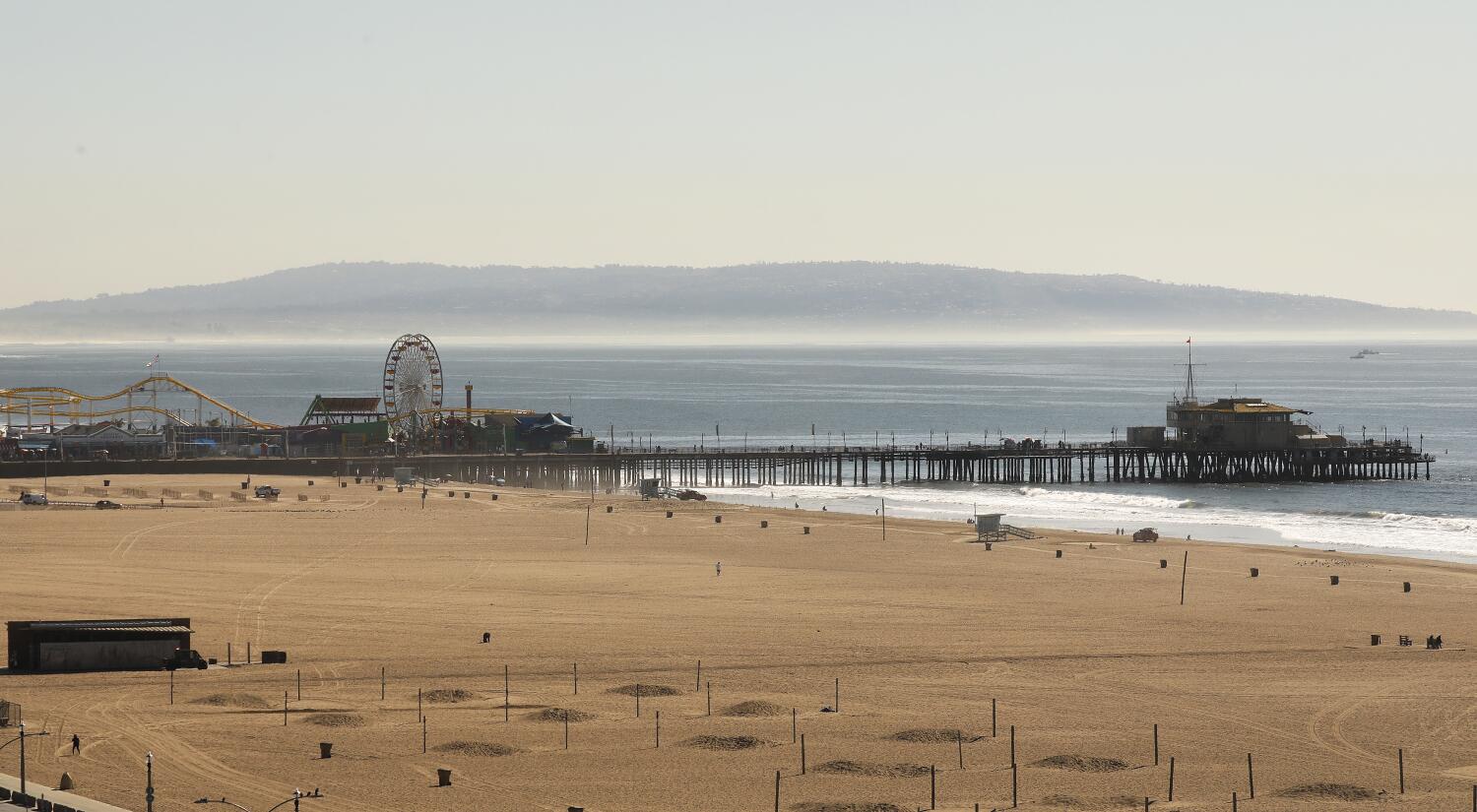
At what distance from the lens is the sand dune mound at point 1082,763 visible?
32.6 meters

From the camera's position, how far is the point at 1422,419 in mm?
179750

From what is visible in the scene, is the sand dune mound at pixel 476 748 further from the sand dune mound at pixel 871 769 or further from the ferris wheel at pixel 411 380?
the ferris wheel at pixel 411 380

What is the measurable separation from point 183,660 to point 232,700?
398 cm

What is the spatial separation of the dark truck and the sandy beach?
0.39 metres

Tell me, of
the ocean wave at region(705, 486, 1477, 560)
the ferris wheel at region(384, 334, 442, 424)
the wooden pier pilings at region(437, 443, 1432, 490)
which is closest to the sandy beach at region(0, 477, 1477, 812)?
the ocean wave at region(705, 486, 1477, 560)

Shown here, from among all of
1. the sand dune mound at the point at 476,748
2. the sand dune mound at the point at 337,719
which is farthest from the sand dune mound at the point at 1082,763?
the sand dune mound at the point at 337,719

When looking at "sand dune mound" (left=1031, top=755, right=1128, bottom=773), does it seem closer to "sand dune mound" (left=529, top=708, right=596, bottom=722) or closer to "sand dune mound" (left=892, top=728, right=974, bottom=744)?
"sand dune mound" (left=892, top=728, right=974, bottom=744)

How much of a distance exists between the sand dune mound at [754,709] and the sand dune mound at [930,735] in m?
2.82

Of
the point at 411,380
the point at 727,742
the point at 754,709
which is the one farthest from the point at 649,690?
the point at 411,380

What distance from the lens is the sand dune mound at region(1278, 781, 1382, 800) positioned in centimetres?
3066

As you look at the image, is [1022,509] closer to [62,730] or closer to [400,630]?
[400,630]

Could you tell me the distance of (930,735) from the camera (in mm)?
34875

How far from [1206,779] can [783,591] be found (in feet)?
75.5

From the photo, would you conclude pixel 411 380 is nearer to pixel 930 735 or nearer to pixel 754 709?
pixel 754 709
